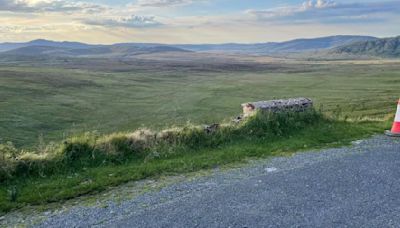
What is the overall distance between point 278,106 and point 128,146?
5268 mm

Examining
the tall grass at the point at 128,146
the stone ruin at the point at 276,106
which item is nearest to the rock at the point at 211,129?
the tall grass at the point at 128,146

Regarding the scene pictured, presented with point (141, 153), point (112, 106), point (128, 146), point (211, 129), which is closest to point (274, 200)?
point (141, 153)

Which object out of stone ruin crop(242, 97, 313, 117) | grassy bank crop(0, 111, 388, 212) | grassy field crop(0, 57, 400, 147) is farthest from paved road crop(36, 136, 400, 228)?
grassy field crop(0, 57, 400, 147)

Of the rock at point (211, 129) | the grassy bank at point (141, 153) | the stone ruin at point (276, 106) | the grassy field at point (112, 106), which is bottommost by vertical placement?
the grassy field at point (112, 106)

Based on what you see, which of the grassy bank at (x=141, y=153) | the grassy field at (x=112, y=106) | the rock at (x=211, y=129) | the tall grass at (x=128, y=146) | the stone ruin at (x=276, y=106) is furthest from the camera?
the grassy field at (x=112, y=106)

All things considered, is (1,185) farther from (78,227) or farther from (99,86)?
(99,86)

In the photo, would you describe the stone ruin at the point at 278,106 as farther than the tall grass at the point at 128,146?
Yes

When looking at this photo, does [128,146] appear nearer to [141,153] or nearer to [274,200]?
[141,153]

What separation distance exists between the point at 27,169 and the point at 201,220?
14.3 feet

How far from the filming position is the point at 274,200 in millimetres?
7109

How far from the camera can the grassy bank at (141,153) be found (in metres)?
8.26

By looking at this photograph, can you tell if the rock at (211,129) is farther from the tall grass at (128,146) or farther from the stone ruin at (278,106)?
the stone ruin at (278,106)

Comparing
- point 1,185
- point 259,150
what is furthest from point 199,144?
point 1,185

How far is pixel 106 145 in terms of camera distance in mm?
10055
